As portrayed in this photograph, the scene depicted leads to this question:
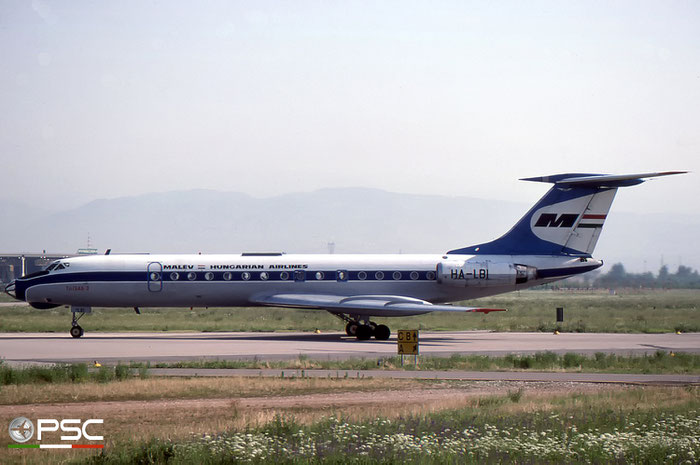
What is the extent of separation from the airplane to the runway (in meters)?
1.81

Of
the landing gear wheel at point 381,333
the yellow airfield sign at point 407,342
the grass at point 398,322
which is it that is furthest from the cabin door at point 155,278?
the yellow airfield sign at point 407,342

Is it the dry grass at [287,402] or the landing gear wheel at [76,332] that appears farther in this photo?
the landing gear wheel at [76,332]

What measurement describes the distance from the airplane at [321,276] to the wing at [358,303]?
0.09m

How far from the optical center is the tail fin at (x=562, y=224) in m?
38.7

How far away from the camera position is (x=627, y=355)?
1109 inches

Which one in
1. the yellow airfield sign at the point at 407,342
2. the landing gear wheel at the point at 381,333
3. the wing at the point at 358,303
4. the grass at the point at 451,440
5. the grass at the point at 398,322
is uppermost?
the wing at the point at 358,303

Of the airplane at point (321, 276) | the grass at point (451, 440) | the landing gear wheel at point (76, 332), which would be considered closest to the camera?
the grass at point (451, 440)

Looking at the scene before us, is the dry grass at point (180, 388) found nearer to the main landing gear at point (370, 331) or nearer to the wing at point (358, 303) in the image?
the wing at point (358, 303)

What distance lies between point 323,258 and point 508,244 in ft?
29.1

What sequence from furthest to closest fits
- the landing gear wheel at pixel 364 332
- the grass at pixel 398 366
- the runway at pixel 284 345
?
the landing gear wheel at pixel 364 332 < the runway at pixel 284 345 < the grass at pixel 398 366

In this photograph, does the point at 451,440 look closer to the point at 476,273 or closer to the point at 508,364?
the point at 508,364

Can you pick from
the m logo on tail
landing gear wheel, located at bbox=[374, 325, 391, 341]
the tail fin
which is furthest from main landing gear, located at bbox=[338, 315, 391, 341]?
the m logo on tail

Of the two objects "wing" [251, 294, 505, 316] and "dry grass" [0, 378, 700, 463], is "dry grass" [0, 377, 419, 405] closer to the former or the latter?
"dry grass" [0, 378, 700, 463]

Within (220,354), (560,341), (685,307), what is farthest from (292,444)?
(685,307)
